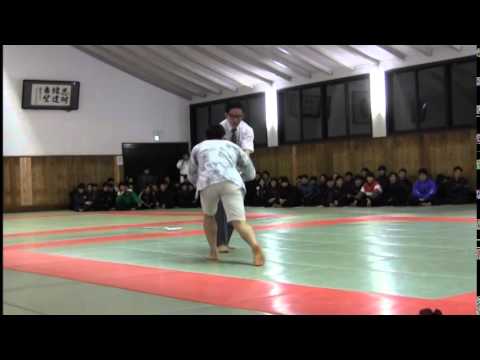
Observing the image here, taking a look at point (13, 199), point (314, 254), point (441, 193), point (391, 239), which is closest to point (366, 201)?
point (441, 193)

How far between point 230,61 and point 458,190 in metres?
8.35

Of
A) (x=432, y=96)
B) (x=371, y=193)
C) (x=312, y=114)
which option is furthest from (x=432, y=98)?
(x=312, y=114)

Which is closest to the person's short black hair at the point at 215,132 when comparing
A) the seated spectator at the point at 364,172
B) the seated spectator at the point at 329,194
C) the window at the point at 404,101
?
the seated spectator at the point at 364,172

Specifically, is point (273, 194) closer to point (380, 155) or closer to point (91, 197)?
point (380, 155)

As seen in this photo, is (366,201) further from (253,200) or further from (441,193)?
(253,200)

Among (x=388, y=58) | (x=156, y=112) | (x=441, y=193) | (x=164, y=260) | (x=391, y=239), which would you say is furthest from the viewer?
(x=156, y=112)

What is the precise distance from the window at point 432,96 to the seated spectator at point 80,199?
10.2m

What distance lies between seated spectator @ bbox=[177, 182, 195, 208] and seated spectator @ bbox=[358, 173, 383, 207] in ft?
21.8

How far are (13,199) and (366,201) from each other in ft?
38.8

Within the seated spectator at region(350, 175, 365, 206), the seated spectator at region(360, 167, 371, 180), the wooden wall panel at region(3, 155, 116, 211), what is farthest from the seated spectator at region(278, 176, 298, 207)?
the wooden wall panel at region(3, 155, 116, 211)

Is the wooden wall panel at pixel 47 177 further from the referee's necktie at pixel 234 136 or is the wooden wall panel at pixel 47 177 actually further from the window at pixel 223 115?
the referee's necktie at pixel 234 136

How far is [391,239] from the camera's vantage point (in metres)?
8.06

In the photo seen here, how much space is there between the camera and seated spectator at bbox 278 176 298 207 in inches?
737
